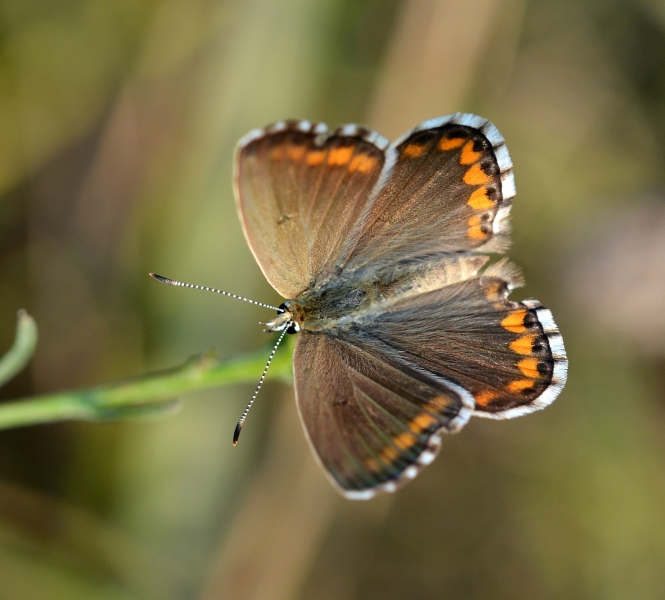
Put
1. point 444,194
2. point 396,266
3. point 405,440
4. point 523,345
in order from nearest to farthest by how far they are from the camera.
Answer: point 405,440
point 523,345
point 444,194
point 396,266

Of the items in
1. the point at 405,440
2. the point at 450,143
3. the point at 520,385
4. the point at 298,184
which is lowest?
the point at 405,440

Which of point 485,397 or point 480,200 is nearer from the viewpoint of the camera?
point 485,397

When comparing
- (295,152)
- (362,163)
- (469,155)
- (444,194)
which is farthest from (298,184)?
(469,155)

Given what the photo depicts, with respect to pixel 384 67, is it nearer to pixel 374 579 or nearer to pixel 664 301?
pixel 664 301

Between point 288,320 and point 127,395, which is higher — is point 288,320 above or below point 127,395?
above

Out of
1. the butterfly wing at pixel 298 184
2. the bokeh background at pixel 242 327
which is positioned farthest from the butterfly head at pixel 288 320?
the bokeh background at pixel 242 327

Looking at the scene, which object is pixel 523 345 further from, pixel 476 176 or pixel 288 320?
pixel 288 320

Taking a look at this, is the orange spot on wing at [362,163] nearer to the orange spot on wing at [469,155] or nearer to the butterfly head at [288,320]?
the orange spot on wing at [469,155]
